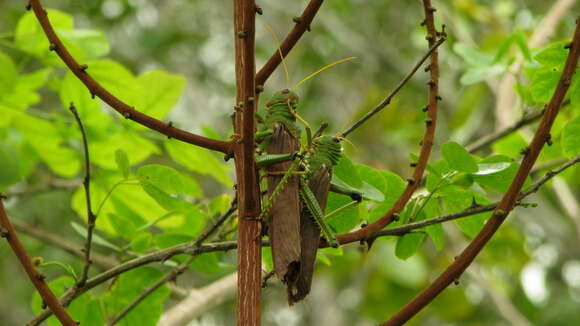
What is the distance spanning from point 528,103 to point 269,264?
0.78 meters

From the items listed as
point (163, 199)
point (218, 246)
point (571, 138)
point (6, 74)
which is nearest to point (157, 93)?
point (6, 74)

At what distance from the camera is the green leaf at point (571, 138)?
131 cm

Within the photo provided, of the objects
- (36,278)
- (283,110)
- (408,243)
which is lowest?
(36,278)

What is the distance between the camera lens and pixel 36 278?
3.92 ft

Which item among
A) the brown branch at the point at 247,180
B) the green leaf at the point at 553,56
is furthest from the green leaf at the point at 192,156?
the green leaf at the point at 553,56

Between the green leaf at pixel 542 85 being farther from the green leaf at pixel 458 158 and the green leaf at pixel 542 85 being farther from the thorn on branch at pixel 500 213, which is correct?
the thorn on branch at pixel 500 213

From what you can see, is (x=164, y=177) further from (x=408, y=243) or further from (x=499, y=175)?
Result: (x=499, y=175)

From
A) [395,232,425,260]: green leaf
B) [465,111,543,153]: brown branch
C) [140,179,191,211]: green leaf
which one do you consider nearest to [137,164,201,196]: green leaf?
[140,179,191,211]: green leaf

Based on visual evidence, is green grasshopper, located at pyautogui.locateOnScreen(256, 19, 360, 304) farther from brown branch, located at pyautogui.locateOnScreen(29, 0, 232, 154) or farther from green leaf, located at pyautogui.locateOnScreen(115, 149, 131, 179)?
green leaf, located at pyautogui.locateOnScreen(115, 149, 131, 179)

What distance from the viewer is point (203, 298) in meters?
2.01

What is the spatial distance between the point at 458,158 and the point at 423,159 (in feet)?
0.26

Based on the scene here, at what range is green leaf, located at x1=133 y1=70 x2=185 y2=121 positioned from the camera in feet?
5.83

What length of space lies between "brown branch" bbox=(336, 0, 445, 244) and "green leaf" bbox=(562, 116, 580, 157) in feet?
0.82

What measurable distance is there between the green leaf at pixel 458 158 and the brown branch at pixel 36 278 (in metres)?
0.67
